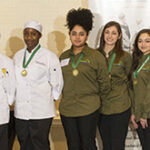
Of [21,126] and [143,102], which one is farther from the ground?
[143,102]

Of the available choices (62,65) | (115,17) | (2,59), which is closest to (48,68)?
(62,65)

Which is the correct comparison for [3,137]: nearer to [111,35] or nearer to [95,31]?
[111,35]

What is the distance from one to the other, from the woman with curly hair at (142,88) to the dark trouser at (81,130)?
1.41 ft

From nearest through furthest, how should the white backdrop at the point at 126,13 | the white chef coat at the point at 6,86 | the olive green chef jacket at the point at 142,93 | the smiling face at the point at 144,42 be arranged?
1. the white chef coat at the point at 6,86
2. the olive green chef jacket at the point at 142,93
3. the smiling face at the point at 144,42
4. the white backdrop at the point at 126,13

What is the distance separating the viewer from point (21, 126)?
2.13 metres

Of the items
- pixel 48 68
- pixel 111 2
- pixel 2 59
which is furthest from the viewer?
pixel 111 2

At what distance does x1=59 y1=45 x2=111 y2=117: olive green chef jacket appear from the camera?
209 cm

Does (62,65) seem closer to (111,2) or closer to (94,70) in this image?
(94,70)

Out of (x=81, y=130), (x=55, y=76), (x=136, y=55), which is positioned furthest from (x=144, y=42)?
(x=81, y=130)

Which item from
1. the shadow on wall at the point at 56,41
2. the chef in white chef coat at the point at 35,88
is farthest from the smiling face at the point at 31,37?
the shadow on wall at the point at 56,41

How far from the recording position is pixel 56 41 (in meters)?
3.00

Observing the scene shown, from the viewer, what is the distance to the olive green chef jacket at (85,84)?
6.87 feet

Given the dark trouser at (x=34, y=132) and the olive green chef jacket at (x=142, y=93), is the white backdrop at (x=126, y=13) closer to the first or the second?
the olive green chef jacket at (x=142, y=93)

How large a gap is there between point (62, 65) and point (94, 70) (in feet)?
1.11
